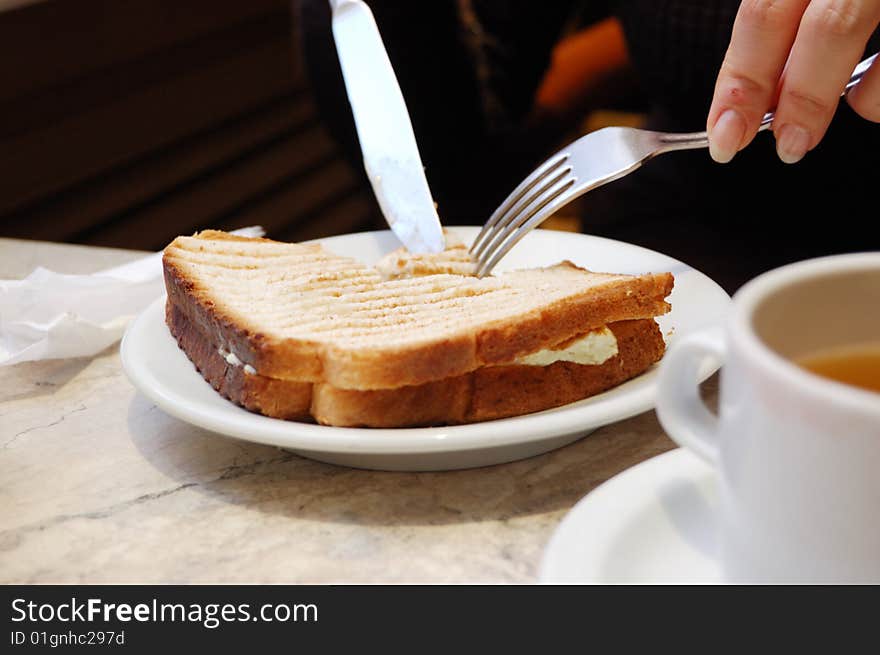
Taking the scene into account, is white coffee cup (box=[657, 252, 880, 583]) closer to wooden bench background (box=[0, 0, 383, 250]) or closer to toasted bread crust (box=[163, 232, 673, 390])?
toasted bread crust (box=[163, 232, 673, 390])

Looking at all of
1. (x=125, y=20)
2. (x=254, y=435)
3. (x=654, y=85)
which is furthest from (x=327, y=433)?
(x=125, y=20)

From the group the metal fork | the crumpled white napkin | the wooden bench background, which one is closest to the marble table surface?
the crumpled white napkin

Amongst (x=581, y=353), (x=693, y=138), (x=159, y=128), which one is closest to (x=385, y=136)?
(x=693, y=138)

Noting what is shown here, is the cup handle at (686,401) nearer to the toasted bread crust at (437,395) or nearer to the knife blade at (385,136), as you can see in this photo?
the toasted bread crust at (437,395)

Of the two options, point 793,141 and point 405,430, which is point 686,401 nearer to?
point 405,430

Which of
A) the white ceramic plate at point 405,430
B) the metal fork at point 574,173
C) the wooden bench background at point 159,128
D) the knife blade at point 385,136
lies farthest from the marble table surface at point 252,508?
the wooden bench background at point 159,128

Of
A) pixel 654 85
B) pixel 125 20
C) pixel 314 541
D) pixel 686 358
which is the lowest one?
pixel 125 20

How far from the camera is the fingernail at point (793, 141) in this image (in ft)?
3.14

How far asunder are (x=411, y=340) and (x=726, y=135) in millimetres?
391

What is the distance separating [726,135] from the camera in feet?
3.09

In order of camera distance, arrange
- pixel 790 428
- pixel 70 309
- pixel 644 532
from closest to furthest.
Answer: pixel 790 428, pixel 644 532, pixel 70 309

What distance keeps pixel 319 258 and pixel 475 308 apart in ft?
0.82

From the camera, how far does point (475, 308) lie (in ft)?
2.81
